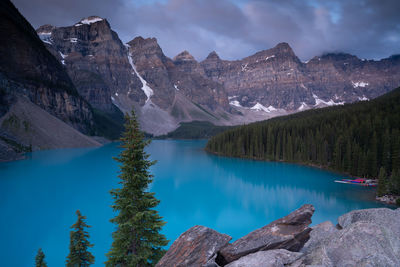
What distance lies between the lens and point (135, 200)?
27.9 ft

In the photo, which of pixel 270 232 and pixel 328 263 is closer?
pixel 328 263

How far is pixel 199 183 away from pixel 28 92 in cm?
8212

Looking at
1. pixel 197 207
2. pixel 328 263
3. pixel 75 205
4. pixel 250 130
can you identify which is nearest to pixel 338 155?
pixel 250 130

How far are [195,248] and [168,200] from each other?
75.8ft

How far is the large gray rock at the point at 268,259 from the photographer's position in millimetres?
4242

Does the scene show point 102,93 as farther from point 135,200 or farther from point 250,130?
point 135,200

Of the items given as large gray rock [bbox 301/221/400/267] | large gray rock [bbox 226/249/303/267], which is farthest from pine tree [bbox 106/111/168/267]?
large gray rock [bbox 301/221/400/267]

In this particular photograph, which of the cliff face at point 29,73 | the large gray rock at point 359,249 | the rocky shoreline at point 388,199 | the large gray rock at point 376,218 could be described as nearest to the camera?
the large gray rock at point 359,249

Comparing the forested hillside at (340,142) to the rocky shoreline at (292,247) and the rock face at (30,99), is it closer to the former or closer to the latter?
the rocky shoreline at (292,247)

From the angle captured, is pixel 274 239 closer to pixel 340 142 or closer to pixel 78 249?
pixel 78 249

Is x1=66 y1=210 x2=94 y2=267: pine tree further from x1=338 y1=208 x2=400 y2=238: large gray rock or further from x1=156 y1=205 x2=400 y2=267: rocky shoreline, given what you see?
x1=338 y1=208 x2=400 y2=238: large gray rock

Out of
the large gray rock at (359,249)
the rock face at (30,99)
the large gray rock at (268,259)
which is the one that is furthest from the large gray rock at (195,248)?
the rock face at (30,99)

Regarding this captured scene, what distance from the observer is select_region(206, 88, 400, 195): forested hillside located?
123 ft

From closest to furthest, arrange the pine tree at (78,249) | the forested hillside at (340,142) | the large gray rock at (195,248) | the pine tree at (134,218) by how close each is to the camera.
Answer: the large gray rock at (195,248)
the pine tree at (134,218)
the pine tree at (78,249)
the forested hillside at (340,142)
